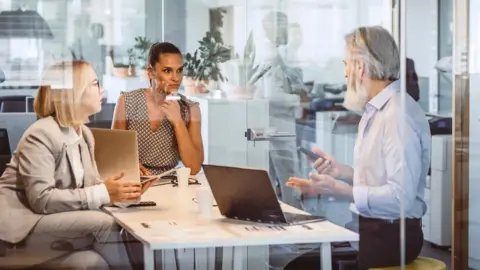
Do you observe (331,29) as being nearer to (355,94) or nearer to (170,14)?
(355,94)

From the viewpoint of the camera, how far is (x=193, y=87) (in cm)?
399

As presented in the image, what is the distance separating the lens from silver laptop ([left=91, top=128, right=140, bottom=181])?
3881 mm

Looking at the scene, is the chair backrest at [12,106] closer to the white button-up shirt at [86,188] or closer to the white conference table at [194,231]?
Result: the white button-up shirt at [86,188]

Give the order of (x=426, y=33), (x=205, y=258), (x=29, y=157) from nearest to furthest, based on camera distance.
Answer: (x=29, y=157) < (x=205, y=258) < (x=426, y=33)

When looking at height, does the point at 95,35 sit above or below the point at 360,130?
above

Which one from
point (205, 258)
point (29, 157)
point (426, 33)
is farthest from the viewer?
point (426, 33)

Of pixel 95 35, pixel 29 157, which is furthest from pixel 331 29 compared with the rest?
pixel 29 157

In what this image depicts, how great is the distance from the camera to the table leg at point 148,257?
12.3 ft

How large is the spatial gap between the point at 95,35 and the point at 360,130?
4.23 ft

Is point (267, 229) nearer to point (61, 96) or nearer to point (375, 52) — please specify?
point (61, 96)

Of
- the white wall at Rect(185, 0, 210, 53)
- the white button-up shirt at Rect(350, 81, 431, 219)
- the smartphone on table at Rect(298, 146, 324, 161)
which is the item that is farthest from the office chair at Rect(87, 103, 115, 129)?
the white button-up shirt at Rect(350, 81, 431, 219)

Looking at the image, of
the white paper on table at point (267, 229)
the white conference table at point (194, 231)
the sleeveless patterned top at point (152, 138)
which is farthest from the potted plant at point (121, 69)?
the white paper on table at point (267, 229)

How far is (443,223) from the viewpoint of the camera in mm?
4750

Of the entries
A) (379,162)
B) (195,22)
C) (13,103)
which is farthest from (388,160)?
(13,103)
